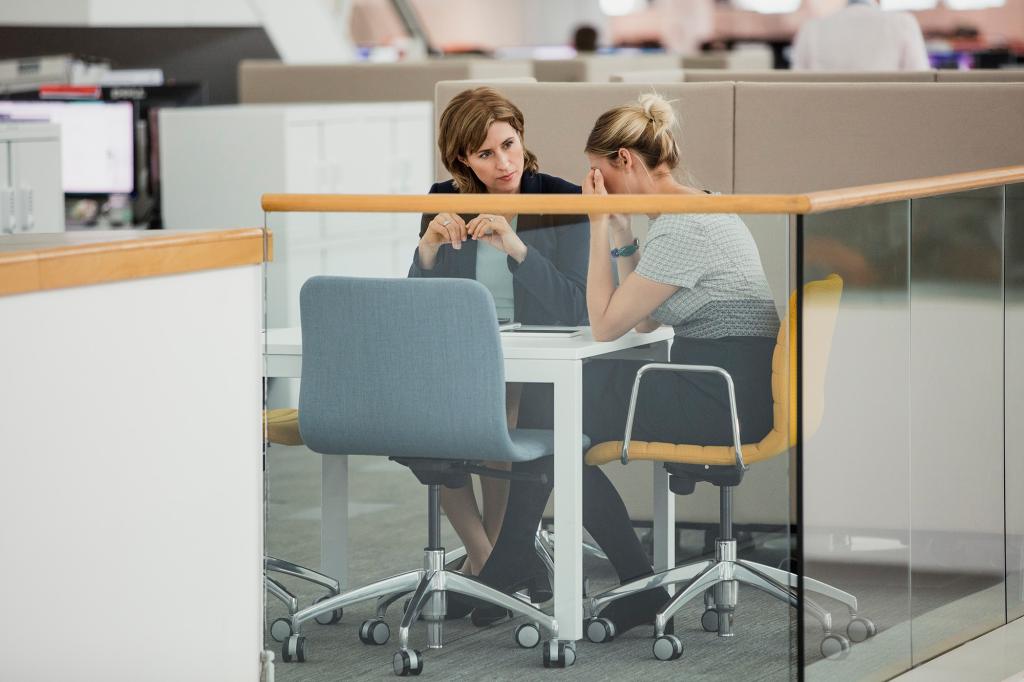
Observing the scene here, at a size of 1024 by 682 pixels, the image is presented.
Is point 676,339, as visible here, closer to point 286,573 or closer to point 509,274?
point 509,274

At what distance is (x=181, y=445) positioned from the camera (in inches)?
110

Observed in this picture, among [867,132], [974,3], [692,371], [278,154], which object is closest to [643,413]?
[692,371]

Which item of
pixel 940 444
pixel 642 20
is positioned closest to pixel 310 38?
pixel 940 444

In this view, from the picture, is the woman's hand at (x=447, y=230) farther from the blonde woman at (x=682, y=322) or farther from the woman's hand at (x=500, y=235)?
the blonde woman at (x=682, y=322)

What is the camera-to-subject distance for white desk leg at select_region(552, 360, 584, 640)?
301 centimetres

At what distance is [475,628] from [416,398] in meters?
0.45

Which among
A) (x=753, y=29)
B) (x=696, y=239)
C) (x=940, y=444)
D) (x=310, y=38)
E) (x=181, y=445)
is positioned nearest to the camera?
(x=181, y=445)

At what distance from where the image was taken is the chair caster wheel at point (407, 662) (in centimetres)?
311

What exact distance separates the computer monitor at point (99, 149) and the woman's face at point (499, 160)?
9.37ft

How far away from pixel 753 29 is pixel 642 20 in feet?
4.30

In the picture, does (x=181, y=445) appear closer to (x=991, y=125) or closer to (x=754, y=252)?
(x=754, y=252)

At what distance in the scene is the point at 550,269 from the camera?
3.02 m

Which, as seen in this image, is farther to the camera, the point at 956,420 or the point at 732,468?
the point at 956,420

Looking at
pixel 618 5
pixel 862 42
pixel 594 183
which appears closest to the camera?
pixel 594 183
